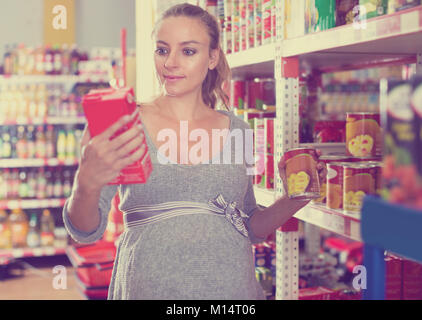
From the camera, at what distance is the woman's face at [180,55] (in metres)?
1.39

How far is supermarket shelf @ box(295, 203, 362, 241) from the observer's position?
135cm

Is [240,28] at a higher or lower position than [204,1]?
lower

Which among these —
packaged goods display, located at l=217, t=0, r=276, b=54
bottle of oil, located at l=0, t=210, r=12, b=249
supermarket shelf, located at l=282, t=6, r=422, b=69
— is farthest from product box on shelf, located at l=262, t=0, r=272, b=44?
bottle of oil, located at l=0, t=210, r=12, b=249

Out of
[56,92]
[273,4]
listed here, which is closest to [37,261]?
[56,92]

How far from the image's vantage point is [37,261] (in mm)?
5172

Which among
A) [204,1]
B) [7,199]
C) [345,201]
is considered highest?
[204,1]

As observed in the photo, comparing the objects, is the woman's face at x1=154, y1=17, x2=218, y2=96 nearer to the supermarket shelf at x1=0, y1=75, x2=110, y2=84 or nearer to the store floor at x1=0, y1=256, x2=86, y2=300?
the store floor at x1=0, y1=256, x2=86, y2=300

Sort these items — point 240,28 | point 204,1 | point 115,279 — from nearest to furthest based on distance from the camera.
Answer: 1. point 115,279
2. point 240,28
3. point 204,1

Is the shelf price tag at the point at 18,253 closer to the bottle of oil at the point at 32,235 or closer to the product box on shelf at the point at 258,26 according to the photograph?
the bottle of oil at the point at 32,235

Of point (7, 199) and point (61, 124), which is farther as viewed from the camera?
point (61, 124)

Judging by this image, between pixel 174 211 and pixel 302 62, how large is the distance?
1.09 m

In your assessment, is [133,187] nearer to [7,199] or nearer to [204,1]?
[204,1]
